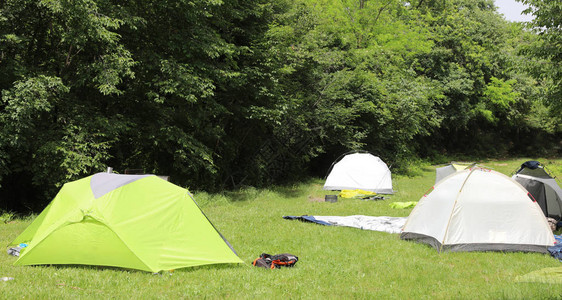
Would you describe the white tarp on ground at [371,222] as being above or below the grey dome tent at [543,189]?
below

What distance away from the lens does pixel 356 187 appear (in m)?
17.2

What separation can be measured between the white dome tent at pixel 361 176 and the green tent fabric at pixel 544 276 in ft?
34.9

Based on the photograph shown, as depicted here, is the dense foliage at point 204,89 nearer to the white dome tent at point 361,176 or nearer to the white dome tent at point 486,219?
the white dome tent at point 361,176

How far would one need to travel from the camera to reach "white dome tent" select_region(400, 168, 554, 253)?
773 centimetres

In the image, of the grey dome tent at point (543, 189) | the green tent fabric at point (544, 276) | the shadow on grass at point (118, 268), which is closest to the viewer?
the green tent fabric at point (544, 276)

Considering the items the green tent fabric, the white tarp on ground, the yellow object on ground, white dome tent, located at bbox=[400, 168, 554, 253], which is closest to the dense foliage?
the yellow object on ground

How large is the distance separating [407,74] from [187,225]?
23632mm

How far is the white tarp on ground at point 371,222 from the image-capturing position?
31.9ft

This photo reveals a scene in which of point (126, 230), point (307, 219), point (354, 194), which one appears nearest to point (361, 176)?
point (354, 194)

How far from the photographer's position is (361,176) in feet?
56.5

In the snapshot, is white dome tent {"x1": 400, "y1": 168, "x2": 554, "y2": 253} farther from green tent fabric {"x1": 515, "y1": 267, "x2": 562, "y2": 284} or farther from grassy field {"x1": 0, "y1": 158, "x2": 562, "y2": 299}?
green tent fabric {"x1": 515, "y1": 267, "x2": 562, "y2": 284}

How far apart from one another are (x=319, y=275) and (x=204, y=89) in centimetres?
926

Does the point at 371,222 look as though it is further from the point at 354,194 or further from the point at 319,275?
the point at 354,194

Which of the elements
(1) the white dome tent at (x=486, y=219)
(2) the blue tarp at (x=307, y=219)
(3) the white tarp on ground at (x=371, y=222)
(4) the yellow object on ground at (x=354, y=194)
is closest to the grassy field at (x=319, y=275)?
(1) the white dome tent at (x=486, y=219)
